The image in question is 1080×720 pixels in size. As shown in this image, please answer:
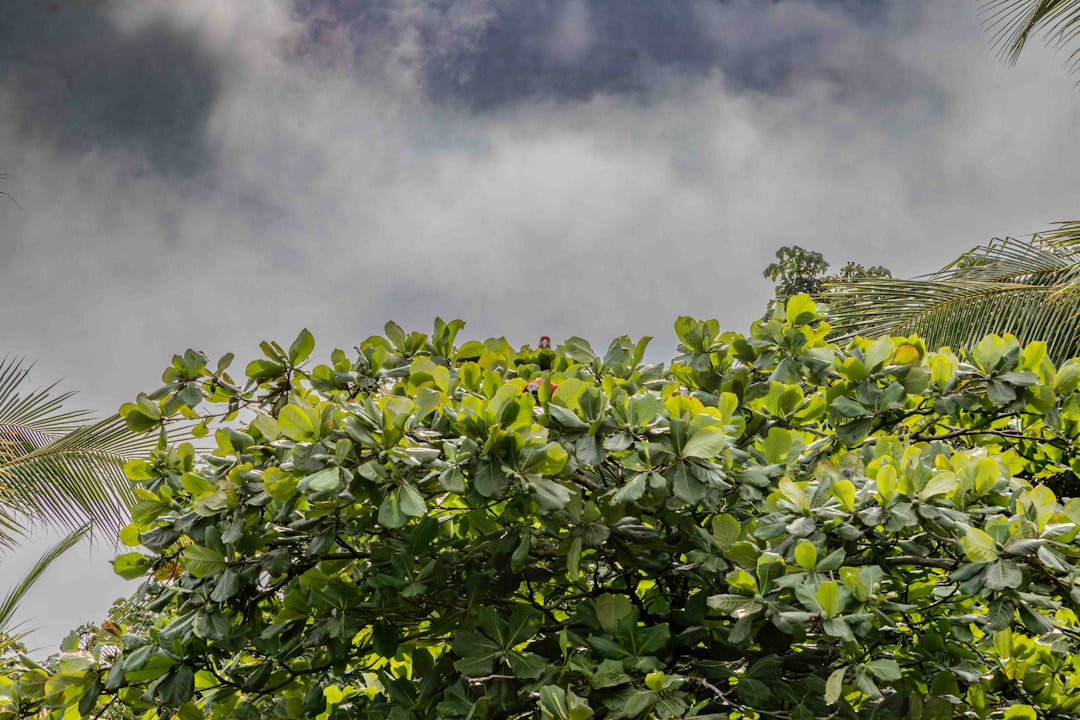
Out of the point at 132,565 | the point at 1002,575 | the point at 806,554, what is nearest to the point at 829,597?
the point at 806,554

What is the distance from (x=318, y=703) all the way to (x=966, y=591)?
1.54 meters

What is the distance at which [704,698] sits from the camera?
6.86 feet

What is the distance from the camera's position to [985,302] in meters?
6.70

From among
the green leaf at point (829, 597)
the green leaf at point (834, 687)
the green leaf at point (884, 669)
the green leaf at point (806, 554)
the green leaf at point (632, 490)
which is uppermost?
the green leaf at point (632, 490)

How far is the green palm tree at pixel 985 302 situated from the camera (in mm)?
6441

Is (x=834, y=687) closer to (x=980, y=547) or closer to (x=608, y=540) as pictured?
(x=980, y=547)

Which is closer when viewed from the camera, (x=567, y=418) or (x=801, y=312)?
(x=567, y=418)

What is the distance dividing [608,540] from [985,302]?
582 centimetres

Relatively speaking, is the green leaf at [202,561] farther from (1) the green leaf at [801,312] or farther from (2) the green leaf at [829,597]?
(1) the green leaf at [801,312]

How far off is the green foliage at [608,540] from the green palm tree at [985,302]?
4.40 m

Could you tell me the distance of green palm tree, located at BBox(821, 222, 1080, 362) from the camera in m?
6.44

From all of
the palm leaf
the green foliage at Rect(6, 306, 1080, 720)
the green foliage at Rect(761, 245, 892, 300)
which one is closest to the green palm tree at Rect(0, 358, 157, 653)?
the palm leaf

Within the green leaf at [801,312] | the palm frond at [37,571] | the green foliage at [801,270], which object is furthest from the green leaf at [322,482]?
the green foliage at [801,270]

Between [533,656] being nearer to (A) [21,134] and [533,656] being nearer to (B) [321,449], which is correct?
(B) [321,449]
